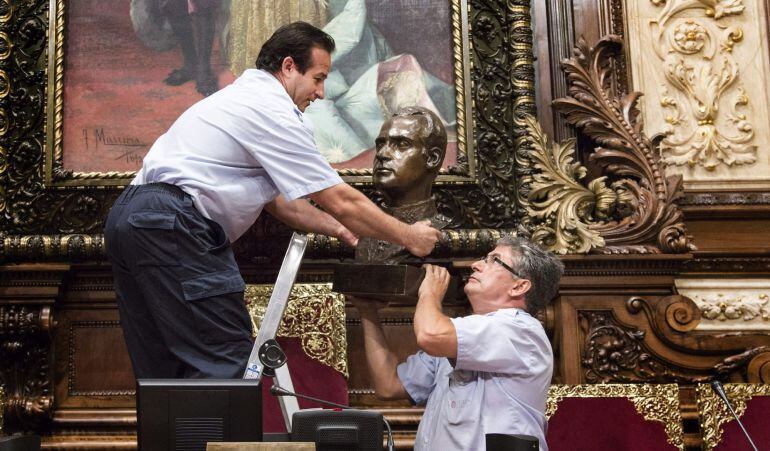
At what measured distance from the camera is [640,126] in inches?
163

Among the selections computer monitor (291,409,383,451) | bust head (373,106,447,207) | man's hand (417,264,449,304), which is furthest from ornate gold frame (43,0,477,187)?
computer monitor (291,409,383,451)

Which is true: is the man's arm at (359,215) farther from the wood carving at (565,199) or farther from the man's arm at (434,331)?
the wood carving at (565,199)

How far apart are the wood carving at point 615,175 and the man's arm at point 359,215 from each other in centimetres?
112

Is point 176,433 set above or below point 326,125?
below

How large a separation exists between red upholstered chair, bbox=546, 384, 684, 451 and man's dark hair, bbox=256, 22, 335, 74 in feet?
5.03

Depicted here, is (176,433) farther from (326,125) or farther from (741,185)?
(741,185)

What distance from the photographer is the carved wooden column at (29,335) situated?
3.80 metres

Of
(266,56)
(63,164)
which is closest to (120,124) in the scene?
(63,164)

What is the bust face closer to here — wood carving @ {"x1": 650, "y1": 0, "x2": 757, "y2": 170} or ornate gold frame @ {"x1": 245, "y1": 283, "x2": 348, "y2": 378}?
ornate gold frame @ {"x1": 245, "y1": 283, "x2": 348, "y2": 378}

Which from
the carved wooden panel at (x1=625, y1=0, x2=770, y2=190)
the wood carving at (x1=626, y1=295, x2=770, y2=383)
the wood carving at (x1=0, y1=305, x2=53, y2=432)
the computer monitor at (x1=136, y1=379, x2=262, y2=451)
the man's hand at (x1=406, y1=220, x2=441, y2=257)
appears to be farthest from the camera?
the carved wooden panel at (x1=625, y1=0, x2=770, y2=190)

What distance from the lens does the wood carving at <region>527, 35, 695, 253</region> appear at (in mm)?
3986

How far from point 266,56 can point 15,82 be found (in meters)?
1.49
